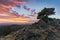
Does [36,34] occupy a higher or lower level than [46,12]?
lower

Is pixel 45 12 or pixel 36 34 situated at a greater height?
pixel 45 12

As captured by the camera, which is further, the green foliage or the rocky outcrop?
the green foliage

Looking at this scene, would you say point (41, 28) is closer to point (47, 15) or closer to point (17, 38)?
point (17, 38)

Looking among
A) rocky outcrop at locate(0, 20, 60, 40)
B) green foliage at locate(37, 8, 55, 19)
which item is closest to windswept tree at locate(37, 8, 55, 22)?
green foliage at locate(37, 8, 55, 19)

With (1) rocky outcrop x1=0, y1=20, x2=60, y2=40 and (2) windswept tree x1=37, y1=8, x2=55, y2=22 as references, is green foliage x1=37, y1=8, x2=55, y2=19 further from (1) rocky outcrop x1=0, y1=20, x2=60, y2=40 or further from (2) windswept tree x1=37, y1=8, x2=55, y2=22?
(1) rocky outcrop x1=0, y1=20, x2=60, y2=40

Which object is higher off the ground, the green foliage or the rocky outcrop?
the green foliage

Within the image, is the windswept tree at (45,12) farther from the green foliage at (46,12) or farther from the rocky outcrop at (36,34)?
the rocky outcrop at (36,34)

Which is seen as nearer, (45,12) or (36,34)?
(36,34)

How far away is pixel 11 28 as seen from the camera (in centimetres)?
4306

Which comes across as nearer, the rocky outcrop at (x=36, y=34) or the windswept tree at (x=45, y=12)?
the rocky outcrop at (x=36, y=34)

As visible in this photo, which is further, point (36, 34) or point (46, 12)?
point (46, 12)

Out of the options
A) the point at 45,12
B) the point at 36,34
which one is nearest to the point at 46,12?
the point at 45,12

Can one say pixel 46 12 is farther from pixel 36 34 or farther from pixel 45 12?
pixel 36 34

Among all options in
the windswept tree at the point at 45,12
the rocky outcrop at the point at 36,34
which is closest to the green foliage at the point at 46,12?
the windswept tree at the point at 45,12
